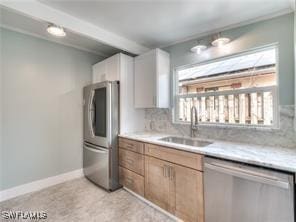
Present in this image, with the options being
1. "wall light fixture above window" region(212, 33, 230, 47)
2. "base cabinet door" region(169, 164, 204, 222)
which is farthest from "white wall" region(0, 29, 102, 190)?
"wall light fixture above window" region(212, 33, 230, 47)

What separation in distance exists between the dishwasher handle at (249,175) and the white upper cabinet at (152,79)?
1.29 m

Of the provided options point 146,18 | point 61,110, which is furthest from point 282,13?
point 61,110

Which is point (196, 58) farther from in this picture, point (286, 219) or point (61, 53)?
point (61, 53)

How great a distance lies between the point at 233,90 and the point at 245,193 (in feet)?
4.22

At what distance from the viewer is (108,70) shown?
2.89 meters

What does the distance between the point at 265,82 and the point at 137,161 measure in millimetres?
1941

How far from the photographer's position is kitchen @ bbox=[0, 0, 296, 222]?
164 cm

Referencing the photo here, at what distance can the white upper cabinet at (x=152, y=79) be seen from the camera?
2557 millimetres

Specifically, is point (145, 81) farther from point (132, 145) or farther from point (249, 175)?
point (249, 175)

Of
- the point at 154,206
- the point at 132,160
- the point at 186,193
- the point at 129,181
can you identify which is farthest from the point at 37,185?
the point at 186,193

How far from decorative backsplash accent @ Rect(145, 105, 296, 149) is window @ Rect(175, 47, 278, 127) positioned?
3.3 inches

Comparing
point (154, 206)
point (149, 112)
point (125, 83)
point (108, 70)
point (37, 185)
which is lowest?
point (154, 206)

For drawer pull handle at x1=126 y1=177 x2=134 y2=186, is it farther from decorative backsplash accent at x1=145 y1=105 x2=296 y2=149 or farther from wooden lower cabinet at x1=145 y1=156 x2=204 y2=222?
decorative backsplash accent at x1=145 y1=105 x2=296 y2=149

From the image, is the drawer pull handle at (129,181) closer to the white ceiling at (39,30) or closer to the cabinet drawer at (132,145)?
the cabinet drawer at (132,145)
